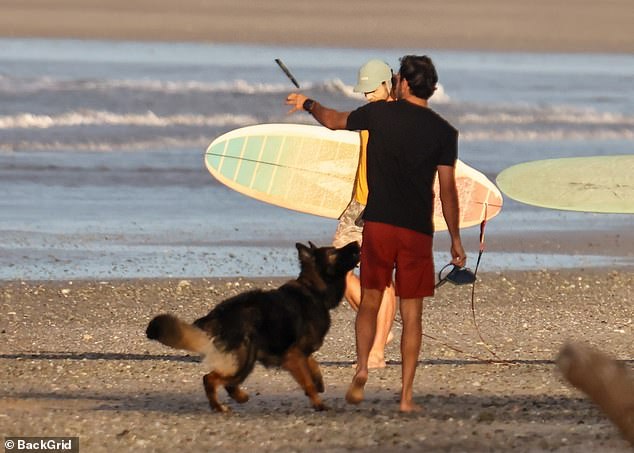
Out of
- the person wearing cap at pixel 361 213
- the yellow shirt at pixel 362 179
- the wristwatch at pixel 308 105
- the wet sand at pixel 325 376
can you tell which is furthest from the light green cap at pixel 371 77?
the wet sand at pixel 325 376

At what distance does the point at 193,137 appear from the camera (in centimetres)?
2412

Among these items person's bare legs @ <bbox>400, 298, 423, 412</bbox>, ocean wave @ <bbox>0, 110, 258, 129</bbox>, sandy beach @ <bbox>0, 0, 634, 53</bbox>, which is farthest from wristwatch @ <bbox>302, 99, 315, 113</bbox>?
sandy beach @ <bbox>0, 0, 634, 53</bbox>

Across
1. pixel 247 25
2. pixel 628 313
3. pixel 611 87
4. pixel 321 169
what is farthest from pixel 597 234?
pixel 247 25

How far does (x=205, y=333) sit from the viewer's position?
6676mm

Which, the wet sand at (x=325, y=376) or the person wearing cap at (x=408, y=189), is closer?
the wet sand at (x=325, y=376)

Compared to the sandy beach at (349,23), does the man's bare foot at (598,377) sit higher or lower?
higher

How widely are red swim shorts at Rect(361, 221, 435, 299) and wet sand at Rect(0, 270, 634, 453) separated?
2.02ft

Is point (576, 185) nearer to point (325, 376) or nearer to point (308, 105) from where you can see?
point (325, 376)

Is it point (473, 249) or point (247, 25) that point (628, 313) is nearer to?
point (473, 249)

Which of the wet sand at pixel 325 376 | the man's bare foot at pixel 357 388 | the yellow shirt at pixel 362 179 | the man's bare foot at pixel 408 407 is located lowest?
the wet sand at pixel 325 376

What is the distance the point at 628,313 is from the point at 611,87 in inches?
1061

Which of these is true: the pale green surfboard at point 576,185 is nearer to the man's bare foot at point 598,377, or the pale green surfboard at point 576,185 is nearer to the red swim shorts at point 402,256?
the red swim shorts at point 402,256

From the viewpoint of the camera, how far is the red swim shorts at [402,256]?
22.3 feet

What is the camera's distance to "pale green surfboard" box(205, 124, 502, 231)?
1027cm
